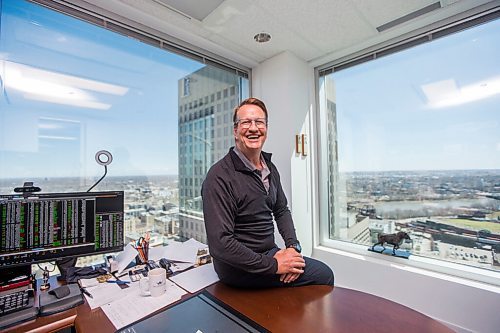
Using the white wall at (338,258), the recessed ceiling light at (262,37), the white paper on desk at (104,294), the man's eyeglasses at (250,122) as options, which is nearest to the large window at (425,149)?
the white wall at (338,258)

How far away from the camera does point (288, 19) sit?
185cm

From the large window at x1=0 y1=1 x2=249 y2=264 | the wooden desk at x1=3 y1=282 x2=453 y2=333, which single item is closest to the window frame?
the large window at x1=0 y1=1 x2=249 y2=264

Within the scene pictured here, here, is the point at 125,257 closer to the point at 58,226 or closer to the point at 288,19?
the point at 58,226

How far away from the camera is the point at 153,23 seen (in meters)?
1.87

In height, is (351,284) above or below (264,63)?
below

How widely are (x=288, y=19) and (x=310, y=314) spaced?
76.7 inches

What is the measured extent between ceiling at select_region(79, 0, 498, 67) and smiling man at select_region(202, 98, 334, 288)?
813 mm

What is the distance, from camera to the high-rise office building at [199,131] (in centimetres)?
223

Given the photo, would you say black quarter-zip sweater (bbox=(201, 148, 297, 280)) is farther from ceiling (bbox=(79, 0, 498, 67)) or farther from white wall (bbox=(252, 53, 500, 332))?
ceiling (bbox=(79, 0, 498, 67))

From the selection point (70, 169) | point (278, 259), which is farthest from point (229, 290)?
point (70, 169)

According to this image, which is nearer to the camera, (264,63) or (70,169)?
(70,169)

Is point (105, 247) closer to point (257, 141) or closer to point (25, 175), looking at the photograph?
point (25, 175)

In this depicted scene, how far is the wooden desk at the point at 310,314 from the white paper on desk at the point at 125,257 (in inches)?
16.2

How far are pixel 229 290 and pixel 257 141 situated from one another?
825mm
